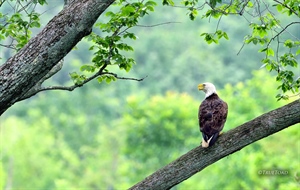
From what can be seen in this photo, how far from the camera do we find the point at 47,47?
5.09m

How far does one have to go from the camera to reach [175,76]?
165ft

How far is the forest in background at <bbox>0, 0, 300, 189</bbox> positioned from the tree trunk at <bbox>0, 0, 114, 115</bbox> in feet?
41.2

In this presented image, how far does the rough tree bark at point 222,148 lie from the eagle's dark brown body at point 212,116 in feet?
1.42

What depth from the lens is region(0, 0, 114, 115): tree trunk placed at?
5.08 metres

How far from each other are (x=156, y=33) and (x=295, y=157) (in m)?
33.2

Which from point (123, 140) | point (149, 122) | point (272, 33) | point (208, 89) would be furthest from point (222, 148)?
point (123, 140)

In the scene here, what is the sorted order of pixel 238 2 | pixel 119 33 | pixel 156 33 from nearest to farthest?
pixel 119 33
pixel 238 2
pixel 156 33

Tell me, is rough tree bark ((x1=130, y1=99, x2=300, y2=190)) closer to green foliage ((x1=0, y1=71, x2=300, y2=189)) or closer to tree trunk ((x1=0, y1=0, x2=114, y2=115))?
tree trunk ((x1=0, y1=0, x2=114, y2=115))

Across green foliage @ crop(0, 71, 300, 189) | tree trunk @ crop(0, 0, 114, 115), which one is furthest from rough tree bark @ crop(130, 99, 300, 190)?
green foliage @ crop(0, 71, 300, 189)

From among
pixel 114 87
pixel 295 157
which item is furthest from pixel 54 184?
pixel 295 157

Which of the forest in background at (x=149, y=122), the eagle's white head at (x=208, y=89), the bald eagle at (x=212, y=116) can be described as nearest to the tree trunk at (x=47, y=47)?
the bald eagle at (x=212, y=116)

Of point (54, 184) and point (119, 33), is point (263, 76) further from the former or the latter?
point (119, 33)

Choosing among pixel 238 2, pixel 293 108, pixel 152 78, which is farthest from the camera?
pixel 152 78

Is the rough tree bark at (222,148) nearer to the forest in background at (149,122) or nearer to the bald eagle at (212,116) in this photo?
the bald eagle at (212,116)
